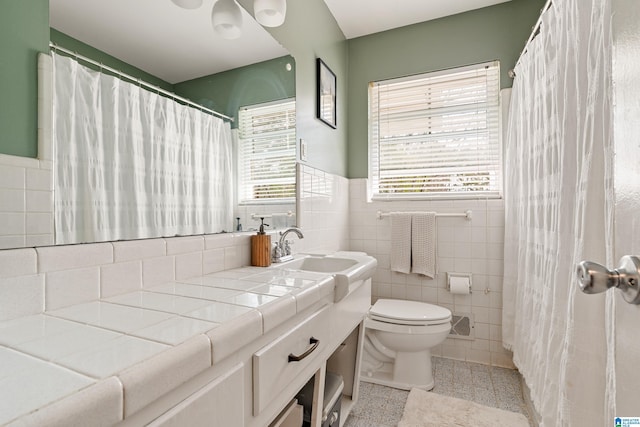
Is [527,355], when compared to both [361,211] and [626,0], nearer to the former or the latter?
[361,211]

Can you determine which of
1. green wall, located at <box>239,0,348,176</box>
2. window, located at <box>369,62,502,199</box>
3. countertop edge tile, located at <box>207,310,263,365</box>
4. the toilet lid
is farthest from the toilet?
countertop edge tile, located at <box>207,310,263,365</box>

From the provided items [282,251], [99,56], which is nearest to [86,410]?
[99,56]

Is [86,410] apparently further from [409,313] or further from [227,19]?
[409,313]

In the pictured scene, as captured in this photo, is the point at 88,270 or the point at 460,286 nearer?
the point at 88,270

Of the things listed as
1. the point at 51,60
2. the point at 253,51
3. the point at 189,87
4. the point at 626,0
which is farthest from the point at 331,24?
the point at 626,0

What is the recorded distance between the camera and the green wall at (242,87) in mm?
1163

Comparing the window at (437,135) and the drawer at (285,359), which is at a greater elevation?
the window at (437,135)

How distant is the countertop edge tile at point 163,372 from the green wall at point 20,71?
555 millimetres

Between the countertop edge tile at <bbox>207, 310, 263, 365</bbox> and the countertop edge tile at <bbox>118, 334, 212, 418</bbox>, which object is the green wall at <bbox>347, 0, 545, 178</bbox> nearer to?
the countertop edge tile at <bbox>207, 310, 263, 365</bbox>

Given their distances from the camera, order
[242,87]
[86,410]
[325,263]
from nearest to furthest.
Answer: [86,410] < [242,87] < [325,263]

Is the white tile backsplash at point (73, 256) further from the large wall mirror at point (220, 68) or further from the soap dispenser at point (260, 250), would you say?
the soap dispenser at point (260, 250)

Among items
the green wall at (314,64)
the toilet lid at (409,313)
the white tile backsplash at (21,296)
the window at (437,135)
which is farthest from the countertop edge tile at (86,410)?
the window at (437,135)

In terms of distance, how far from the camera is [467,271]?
2268 millimetres

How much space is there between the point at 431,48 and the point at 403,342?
2101 mm
